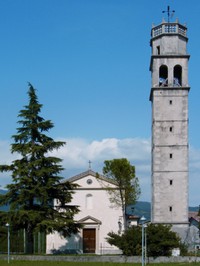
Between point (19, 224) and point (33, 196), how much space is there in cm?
203

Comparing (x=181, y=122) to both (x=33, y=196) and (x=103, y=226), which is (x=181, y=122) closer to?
(x=103, y=226)

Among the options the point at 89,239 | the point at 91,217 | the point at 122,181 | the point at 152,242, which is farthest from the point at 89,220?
the point at 152,242

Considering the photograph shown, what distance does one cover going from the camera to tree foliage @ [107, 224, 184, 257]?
3616 cm

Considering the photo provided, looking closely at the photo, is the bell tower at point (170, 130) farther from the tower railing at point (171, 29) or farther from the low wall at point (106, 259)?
the low wall at point (106, 259)

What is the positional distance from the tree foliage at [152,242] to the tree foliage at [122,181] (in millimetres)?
13401

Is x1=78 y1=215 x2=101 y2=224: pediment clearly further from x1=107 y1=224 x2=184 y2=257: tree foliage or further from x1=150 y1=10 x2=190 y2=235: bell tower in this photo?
x1=107 y1=224 x2=184 y2=257: tree foliage

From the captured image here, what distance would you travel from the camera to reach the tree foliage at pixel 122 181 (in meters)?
50.9

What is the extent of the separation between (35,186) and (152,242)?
330 inches

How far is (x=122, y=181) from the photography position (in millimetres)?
51625

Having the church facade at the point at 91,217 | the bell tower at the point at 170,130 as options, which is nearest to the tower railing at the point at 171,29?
the bell tower at the point at 170,130

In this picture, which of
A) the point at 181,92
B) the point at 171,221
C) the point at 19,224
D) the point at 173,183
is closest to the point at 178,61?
the point at 181,92

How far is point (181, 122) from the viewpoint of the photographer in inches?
1875

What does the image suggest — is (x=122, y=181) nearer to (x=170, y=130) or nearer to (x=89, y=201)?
(x=89, y=201)

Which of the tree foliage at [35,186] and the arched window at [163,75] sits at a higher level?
the arched window at [163,75]
